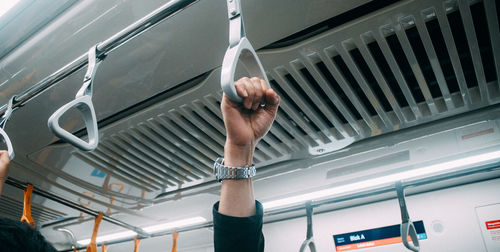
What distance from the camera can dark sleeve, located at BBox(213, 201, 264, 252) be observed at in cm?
86

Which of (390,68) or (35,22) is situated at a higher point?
(35,22)

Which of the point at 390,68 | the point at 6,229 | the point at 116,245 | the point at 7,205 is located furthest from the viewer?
the point at 116,245

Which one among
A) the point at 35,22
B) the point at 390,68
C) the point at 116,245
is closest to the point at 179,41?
the point at 35,22

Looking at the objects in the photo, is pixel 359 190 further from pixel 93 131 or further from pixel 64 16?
pixel 64 16

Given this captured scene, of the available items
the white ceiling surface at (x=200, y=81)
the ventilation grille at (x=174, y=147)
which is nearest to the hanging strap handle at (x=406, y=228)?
the white ceiling surface at (x=200, y=81)

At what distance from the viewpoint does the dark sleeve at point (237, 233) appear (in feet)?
2.82

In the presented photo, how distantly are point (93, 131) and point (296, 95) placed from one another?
0.66 m

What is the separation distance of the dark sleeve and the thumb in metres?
0.28

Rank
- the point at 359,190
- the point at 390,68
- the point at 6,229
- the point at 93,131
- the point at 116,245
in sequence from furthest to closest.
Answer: the point at 116,245
the point at 359,190
the point at 390,68
the point at 93,131
the point at 6,229

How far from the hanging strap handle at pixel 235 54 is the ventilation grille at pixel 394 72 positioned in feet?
0.93

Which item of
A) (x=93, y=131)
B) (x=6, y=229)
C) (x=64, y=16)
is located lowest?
(x=6, y=229)

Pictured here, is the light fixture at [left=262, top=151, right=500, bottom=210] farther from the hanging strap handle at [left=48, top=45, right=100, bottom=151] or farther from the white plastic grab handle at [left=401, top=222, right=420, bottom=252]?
the hanging strap handle at [left=48, top=45, right=100, bottom=151]

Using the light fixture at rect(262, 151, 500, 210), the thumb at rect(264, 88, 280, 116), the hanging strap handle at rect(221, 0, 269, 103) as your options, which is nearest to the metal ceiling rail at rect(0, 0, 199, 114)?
the hanging strap handle at rect(221, 0, 269, 103)

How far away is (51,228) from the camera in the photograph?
2.86m
